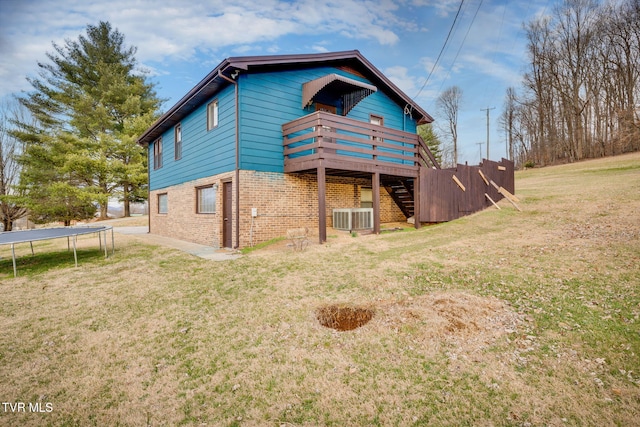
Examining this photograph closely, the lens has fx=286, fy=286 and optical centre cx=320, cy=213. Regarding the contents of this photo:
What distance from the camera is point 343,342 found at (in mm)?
3672

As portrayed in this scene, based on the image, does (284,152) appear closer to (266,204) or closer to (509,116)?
(266,204)

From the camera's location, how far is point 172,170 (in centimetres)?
1492

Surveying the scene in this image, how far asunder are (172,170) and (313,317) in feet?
44.4

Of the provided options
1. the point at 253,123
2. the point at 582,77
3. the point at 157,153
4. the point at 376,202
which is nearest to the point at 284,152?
the point at 253,123

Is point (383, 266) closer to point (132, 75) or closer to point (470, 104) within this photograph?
point (132, 75)

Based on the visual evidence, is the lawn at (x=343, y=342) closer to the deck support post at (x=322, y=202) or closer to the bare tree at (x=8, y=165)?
the deck support post at (x=322, y=202)

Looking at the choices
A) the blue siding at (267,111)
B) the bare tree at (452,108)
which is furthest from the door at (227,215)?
the bare tree at (452,108)

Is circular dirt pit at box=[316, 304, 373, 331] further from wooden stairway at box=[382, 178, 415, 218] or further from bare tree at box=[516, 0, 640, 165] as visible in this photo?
bare tree at box=[516, 0, 640, 165]

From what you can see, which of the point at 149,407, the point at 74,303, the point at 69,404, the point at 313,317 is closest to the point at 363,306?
the point at 313,317

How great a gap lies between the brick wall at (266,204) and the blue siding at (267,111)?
0.58m

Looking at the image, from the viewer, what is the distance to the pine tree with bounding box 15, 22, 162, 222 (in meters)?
23.2

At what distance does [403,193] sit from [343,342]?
1136 cm

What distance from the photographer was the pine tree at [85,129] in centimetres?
2320

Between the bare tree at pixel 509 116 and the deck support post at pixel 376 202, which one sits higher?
the bare tree at pixel 509 116
